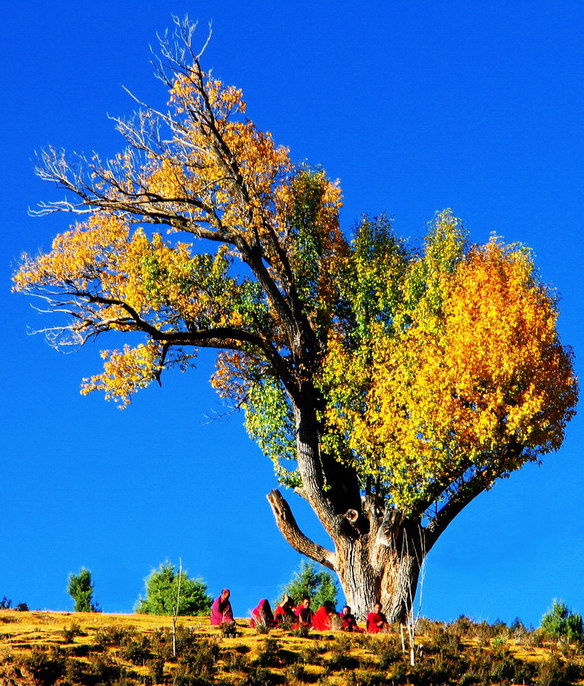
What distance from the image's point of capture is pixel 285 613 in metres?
24.6

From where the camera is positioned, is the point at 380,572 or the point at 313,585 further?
the point at 313,585

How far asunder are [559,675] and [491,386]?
856cm

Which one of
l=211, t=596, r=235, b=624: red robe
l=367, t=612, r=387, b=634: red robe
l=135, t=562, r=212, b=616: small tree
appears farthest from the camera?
l=135, t=562, r=212, b=616: small tree

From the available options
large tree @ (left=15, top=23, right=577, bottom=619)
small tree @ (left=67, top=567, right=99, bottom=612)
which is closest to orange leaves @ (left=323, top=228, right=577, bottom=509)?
large tree @ (left=15, top=23, right=577, bottom=619)

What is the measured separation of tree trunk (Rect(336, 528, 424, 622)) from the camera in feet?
91.1

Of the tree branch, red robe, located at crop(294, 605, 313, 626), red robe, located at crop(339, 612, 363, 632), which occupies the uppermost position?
the tree branch

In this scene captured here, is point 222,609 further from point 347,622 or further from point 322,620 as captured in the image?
point 347,622

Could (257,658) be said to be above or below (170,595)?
below

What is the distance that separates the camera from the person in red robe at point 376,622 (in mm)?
24844

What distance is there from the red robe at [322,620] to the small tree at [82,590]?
48.5 ft

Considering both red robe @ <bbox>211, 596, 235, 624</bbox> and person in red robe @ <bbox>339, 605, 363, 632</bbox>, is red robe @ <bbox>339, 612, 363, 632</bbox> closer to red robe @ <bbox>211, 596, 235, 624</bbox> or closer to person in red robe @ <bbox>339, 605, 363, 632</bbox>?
person in red robe @ <bbox>339, 605, 363, 632</bbox>

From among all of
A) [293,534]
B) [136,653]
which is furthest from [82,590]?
[136,653]

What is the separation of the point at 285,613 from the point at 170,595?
1611 cm

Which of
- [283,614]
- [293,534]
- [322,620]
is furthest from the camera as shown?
[293,534]
